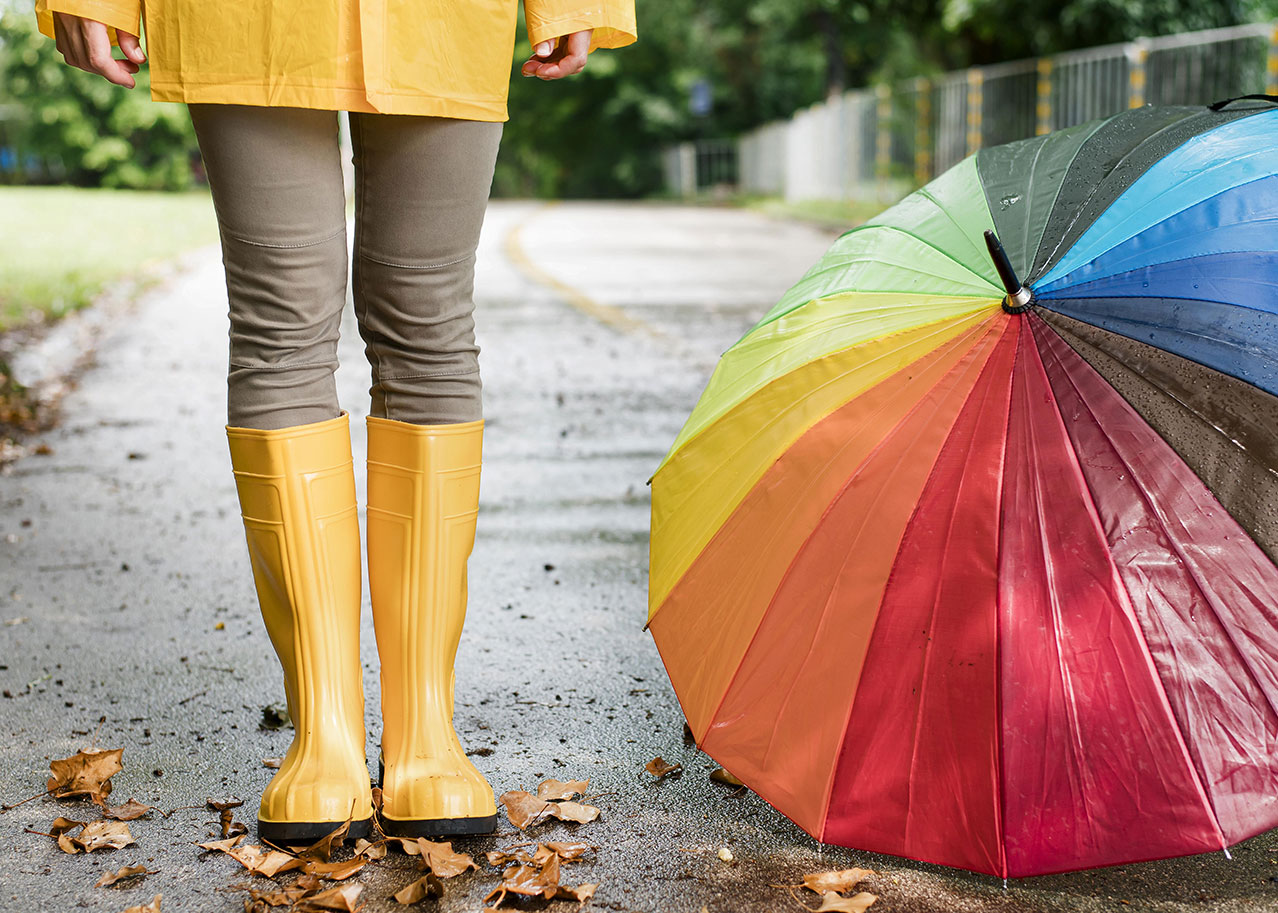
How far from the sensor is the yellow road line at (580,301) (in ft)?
26.1

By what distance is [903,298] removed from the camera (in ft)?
6.41

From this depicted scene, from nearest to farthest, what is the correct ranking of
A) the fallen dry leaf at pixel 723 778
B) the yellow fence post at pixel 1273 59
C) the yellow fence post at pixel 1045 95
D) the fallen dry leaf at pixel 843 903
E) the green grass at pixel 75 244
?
the fallen dry leaf at pixel 843 903, the fallen dry leaf at pixel 723 778, the green grass at pixel 75 244, the yellow fence post at pixel 1273 59, the yellow fence post at pixel 1045 95

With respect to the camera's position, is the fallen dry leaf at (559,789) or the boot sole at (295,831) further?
the fallen dry leaf at (559,789)

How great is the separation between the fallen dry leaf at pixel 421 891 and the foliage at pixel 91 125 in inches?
1815

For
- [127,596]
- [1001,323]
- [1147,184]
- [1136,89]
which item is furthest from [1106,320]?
[1136,89]

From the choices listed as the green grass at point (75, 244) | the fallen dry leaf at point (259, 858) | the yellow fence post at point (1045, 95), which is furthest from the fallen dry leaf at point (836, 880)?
the yellow fence post at point (1045, 95)

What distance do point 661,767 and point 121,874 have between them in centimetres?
86

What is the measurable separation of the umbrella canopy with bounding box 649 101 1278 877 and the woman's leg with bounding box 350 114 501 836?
0.40 metres

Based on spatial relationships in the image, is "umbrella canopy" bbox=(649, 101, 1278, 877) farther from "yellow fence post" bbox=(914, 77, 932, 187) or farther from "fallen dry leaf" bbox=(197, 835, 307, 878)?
"yellow fence post" bbox=(914, 77, 932, 187)

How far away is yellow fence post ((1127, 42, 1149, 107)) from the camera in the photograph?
44.8 ft

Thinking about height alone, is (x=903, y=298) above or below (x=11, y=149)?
below

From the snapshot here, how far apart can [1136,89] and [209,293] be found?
32.1ft

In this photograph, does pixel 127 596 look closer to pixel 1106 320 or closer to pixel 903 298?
pixel 903 298

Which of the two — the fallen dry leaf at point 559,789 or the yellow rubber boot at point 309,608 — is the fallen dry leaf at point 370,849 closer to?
the yellow rubber boot at point 309,608
